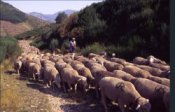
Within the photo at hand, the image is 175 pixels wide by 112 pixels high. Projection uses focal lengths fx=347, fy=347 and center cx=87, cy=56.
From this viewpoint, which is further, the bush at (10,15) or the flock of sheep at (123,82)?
the bush at (10,15)

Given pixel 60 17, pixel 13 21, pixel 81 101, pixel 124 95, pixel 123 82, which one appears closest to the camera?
pixel 124 95

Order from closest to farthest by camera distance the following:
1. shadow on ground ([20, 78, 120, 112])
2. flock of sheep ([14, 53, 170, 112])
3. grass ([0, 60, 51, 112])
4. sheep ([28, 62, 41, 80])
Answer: flock of sheep ([14, 53, 170, 112]) < grass ([0, 60, 51, 112]) < shadow on ground ([20, 78, 120, 112]) < sheep ([28, 62, 41, 80])

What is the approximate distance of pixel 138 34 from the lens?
24.5m

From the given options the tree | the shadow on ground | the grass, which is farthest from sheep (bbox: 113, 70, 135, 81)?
the tree

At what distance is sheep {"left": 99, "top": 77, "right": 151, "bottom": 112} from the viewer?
8000 mm

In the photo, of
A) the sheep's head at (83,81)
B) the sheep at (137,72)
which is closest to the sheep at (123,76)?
the sheep at (137,72)

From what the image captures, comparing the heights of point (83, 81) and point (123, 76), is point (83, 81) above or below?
below

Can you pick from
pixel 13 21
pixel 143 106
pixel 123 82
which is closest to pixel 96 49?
pixel 123 82

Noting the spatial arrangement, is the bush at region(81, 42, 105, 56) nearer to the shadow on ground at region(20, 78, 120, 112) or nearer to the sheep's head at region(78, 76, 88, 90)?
the shadow on ground at region(20, 78, 120, 112)

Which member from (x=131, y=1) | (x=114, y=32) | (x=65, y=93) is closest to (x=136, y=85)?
(x=65, y=93)

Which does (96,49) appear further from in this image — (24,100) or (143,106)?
(143,106)

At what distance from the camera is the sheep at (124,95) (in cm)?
800

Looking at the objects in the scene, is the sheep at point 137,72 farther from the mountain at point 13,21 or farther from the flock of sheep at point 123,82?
the mountain at point 13,21

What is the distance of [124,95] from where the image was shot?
8.71m
